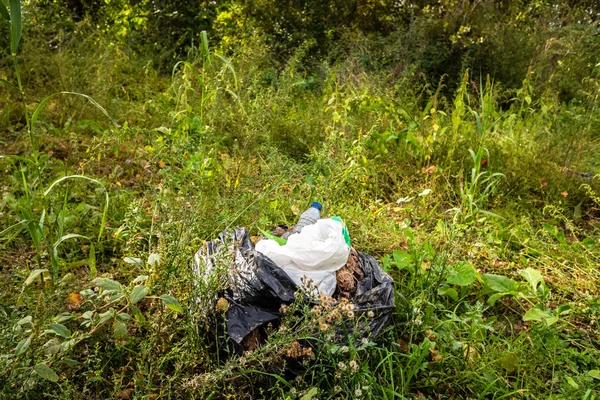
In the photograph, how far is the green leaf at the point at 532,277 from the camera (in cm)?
244

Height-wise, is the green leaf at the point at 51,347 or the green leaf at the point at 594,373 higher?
the green leaf at the point at 51,347

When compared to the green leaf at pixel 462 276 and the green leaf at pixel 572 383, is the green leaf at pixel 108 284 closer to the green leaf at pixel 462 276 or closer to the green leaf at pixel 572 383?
the green leaf at pixel 462 276

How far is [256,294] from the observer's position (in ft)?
5.97

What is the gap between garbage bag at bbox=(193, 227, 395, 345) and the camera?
1790 millimetres

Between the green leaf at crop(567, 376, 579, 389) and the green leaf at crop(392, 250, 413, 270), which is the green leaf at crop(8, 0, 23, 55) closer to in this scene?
the green leaf at crop(392, 250, 413, 270)

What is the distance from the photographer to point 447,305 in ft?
7.82

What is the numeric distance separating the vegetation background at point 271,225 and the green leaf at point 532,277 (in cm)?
4

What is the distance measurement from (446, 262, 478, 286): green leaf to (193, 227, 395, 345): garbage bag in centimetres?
52

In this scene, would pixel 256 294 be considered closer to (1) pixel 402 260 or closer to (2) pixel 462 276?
(1) pixel 402 260

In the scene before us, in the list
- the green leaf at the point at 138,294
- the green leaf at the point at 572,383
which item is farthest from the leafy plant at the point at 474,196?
the green leaf at the point at 138,294

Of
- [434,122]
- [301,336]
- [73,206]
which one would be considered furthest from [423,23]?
[301,336]

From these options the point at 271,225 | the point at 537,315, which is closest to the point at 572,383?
the point at 537,315

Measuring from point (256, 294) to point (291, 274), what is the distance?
0.69 ft

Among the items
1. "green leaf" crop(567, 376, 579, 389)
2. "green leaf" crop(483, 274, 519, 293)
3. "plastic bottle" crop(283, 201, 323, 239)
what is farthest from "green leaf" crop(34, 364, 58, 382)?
"green leaf" crop(483, 274, 519, 293)
